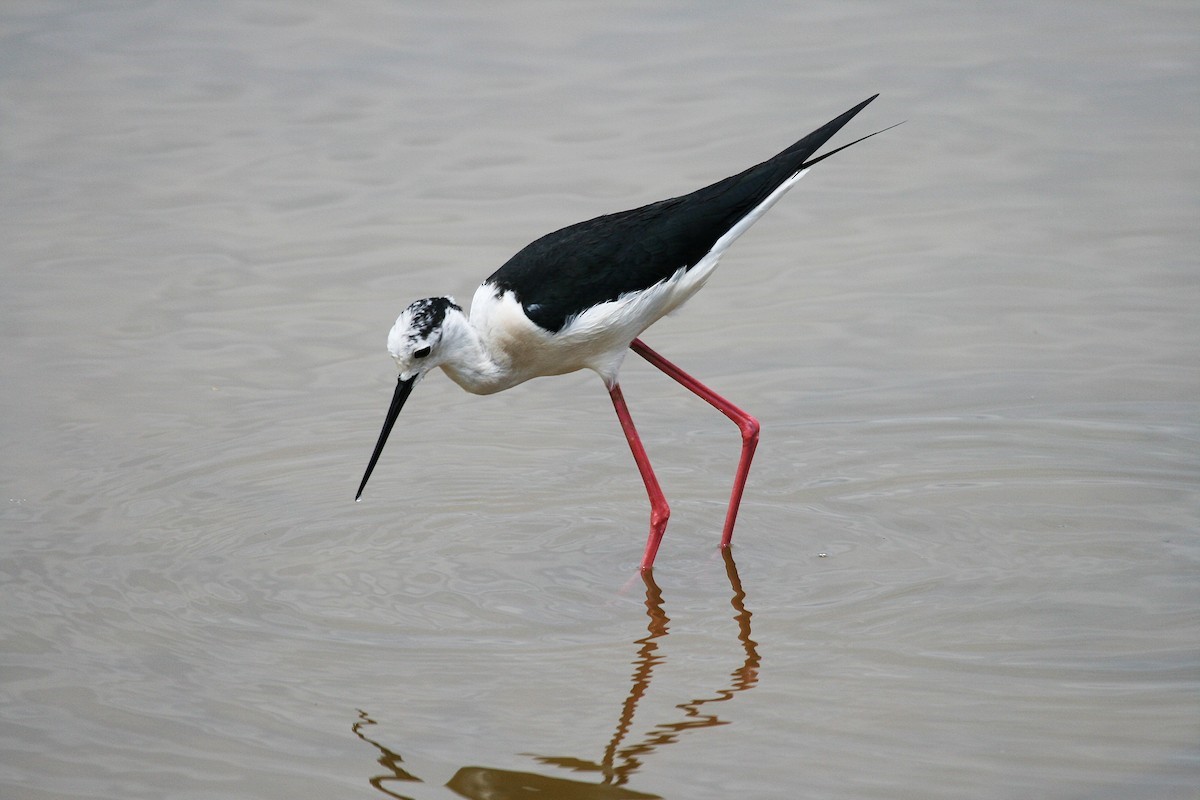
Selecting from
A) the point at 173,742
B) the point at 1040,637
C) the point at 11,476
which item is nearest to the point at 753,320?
the point at 1040,637

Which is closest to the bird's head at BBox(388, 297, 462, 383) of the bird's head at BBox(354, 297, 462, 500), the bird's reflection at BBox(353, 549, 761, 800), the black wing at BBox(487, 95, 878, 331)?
the bird's head at BBox(354, 297, 462, 500)

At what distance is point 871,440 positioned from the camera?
626cm

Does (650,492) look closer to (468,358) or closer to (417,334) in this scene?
(468,358)

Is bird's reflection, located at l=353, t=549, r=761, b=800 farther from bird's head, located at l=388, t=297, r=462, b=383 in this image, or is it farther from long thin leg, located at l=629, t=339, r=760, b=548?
bird's head, located at l=388, t=297, r=462, b=383

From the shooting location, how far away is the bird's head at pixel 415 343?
5164mm

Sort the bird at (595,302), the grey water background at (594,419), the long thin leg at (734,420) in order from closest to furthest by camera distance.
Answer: the grey water background at (594,419) < the bird at (595,302) < the long thin leg at (734,420)

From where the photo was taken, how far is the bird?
209 inches

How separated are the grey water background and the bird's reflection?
0.02 m

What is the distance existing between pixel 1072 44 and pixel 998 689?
6909mm

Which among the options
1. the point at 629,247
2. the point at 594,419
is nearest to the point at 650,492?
the point at 629,247

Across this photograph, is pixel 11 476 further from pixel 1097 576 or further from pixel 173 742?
pixel 1097 576

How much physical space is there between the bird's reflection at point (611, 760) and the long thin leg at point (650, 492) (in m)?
0.66

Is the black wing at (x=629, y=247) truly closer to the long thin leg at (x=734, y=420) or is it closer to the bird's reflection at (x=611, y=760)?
the long thin leg at (x=734, y=420)

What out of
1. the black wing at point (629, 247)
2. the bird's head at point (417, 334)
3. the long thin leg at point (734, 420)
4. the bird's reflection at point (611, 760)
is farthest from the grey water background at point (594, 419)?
the black wing at point (629, 247)
